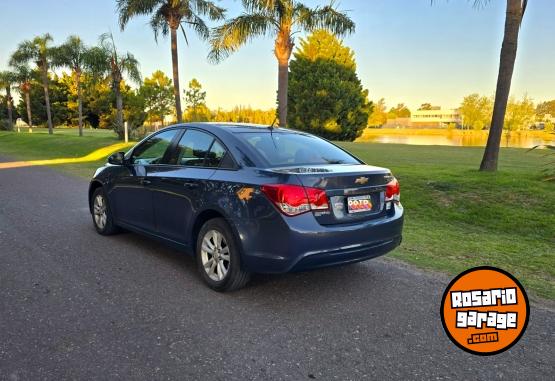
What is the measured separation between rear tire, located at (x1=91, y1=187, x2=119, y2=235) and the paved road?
66 cm

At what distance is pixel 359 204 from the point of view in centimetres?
383

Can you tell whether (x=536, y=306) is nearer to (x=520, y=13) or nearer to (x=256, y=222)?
(x=256, y=222)

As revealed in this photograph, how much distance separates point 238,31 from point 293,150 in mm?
12095

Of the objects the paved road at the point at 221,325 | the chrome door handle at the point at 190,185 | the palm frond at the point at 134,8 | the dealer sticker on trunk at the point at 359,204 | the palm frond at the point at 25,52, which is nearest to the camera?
the paved road at the point at 221,325

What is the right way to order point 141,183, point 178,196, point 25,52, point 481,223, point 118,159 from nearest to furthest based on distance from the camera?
point 178,196
point 141,183
point 118,159
point 481,223
point 25,52

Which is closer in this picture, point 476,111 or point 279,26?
point 279,26

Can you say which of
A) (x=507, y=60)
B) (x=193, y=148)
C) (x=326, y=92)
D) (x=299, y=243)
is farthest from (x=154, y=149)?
(x=326, y=92)

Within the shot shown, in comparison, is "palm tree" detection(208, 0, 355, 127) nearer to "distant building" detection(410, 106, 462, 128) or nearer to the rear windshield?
the rear windshield

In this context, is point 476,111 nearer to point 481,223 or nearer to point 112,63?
point 112,63

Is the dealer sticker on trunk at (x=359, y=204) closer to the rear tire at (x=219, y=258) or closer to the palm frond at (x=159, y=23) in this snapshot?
the rear tire at (x=219, y=258)

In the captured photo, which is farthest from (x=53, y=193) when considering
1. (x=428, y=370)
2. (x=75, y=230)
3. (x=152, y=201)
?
(x=428, y=370)

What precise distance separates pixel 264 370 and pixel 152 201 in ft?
8.87

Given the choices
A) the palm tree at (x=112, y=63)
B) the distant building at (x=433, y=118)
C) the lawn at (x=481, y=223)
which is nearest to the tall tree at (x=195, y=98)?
the palm tree at (x=112, y=63)

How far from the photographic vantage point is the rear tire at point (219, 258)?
383 centimetres
